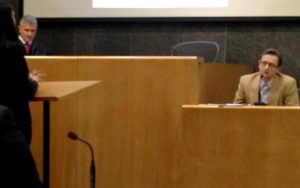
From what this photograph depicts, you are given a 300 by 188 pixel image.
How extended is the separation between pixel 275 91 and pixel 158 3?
1961 mm

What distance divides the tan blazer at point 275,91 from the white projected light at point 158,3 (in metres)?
1.45

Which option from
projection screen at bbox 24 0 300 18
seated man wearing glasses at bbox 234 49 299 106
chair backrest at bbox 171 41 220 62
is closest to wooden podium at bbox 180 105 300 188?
seated man wearing glasses at bbox 234 49 299 106

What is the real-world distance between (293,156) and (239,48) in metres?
3.23

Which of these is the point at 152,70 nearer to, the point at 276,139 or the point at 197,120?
the point at 197,120

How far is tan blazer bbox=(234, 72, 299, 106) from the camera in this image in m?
4.69

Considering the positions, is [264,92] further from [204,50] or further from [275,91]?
[204,50]

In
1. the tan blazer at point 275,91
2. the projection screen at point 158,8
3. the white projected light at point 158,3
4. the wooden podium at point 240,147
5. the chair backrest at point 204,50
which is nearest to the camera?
the wooden podium at point 240,147

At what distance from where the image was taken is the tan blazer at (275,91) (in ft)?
15.4

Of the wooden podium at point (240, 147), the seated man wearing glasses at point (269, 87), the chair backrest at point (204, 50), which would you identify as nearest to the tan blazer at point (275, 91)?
the seated man wearing glasses at point (269, 87)

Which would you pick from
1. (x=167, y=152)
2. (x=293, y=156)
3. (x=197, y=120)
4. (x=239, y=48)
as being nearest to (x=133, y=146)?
(x=167, y=152)

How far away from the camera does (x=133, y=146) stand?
3391mm

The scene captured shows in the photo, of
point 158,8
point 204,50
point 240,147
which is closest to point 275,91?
point 204,50

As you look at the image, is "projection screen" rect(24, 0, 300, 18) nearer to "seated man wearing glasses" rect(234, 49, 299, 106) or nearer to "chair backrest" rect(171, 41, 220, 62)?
"chair backrest" rect(171, 41, 220, 62)

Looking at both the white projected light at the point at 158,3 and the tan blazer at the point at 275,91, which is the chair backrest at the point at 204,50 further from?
the tan blazer at the point at 275,91
